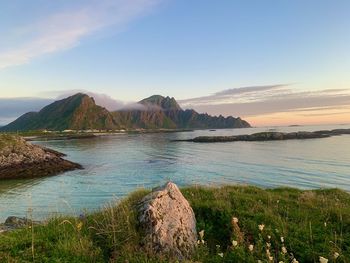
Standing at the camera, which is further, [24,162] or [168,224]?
[24,162]

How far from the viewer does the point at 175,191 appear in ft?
32.0

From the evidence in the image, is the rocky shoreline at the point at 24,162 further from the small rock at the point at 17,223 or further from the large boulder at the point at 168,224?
the large boulder at the point at 168,224

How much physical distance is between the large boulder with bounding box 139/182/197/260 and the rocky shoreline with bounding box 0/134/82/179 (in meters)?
43.3

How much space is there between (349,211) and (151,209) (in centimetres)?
682

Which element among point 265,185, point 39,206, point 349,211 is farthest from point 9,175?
point 349,211

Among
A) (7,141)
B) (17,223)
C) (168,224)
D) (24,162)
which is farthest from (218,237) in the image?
(7,141)

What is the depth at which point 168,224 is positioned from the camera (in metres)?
8.67

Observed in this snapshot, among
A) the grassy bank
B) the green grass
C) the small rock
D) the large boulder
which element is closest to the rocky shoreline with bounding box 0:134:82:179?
the green grass

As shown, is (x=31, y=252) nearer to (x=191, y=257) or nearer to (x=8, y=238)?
(x=8, y=238)

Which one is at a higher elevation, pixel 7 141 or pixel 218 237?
pixel 7 141

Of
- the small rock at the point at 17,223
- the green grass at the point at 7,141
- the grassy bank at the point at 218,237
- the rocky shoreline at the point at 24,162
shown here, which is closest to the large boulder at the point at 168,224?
the grassy bank at the point at 218,237

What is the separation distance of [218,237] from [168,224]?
5.46 feet

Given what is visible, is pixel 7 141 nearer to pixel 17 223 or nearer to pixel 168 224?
pixel 17 223

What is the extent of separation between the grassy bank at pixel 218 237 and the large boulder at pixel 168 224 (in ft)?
0.98
